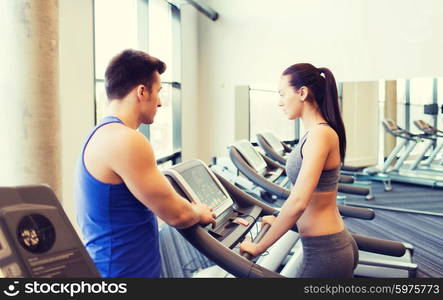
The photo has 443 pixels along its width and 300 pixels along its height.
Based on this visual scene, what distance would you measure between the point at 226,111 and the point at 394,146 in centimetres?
236

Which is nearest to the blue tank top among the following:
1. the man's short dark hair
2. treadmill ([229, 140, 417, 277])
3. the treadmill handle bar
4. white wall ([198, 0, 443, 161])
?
the man's short dark hair

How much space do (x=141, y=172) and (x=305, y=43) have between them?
15.5 ft

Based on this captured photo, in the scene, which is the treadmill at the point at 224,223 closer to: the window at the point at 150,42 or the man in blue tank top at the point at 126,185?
the man in blue tank top at the point at 126,185

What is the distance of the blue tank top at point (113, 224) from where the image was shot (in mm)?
1229

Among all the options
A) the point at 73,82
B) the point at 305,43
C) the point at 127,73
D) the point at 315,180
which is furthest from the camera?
the point at 305,43

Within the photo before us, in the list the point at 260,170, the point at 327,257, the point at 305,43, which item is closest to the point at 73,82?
the point at 260,170

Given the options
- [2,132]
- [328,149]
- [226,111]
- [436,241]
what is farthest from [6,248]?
[226,111]

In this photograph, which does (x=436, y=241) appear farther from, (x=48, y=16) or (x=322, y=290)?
(x=48, y=16)

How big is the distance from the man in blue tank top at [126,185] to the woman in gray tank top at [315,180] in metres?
0.36

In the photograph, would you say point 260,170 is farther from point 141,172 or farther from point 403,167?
point 403,167

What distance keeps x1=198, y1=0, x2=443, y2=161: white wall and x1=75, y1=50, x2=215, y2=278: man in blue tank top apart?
14.0 feet

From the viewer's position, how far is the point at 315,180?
1.49 meters

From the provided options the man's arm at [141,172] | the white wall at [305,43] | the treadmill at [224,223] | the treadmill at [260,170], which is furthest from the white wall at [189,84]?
the man's arm at [141,172]

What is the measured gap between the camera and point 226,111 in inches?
247
